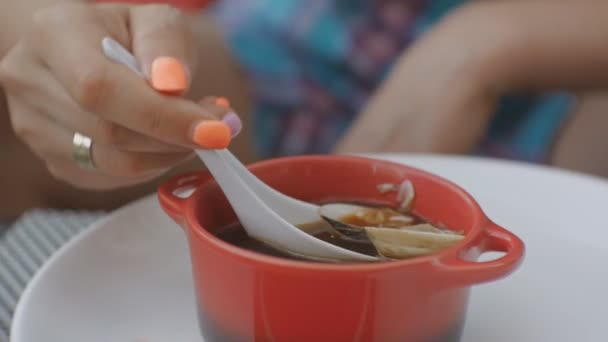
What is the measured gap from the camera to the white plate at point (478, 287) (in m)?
0.44

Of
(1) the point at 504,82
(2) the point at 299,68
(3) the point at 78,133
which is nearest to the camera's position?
(3) the point at 78,133

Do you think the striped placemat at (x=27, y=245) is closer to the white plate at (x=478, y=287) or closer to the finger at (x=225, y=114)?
the white plate at (x=478, y=287)

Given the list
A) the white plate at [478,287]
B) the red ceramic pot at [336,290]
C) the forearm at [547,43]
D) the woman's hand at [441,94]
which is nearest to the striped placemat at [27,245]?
the white plate at [478,287]

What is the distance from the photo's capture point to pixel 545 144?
78 cm

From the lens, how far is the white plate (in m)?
0.44

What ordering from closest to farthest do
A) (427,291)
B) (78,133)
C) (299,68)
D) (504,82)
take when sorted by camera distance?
1. (427,291)
2. (78,133)
3. (504,82)
4. (299,68)

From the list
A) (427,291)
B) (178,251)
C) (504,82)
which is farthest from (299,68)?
(427,291)

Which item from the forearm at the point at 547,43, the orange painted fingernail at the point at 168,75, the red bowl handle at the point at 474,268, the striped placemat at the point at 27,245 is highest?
the forearm at the point at 547,43

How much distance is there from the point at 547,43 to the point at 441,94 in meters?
0.11

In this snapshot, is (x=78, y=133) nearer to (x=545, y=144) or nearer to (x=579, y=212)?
(x=579, y=212)

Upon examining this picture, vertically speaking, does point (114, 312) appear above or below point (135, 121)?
below

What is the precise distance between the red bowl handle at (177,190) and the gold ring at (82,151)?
0.21 ft

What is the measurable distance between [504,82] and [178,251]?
0.37 m

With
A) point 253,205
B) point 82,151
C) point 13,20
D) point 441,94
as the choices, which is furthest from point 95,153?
point 441,94
